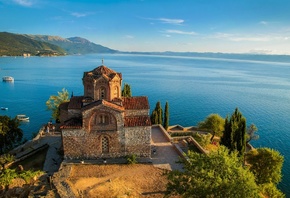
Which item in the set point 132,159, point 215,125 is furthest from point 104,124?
point 215,125

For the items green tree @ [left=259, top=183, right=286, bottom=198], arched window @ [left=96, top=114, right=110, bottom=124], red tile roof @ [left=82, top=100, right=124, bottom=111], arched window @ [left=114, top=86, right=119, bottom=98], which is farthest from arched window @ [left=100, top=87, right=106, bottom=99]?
green tree @ [left=259, top=183, right=286, bottom=198]

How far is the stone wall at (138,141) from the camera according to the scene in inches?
1049

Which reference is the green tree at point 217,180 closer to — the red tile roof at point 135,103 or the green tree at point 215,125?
the red tile roof at point 135,103

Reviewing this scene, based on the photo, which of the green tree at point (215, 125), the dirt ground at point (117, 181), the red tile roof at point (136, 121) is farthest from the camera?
the green tree at point (215, 125)

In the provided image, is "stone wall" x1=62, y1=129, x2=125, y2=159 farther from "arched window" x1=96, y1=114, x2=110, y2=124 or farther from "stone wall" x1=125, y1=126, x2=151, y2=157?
"arched window" x1=96, y1=114, x2=110, y2=124

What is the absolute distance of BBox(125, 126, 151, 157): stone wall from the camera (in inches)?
1049

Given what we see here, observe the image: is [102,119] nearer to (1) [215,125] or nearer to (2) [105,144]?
(2) [105,144]

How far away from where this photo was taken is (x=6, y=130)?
3422 cm

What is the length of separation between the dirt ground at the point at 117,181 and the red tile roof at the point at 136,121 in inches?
170

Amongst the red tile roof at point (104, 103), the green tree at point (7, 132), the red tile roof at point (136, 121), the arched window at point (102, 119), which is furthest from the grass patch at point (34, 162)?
the red tile roof at point (136, 121)

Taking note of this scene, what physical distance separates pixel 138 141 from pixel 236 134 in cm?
1354

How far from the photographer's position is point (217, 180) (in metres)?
14.2

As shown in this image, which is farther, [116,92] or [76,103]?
[116,92]

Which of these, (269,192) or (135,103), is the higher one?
(135,103)
